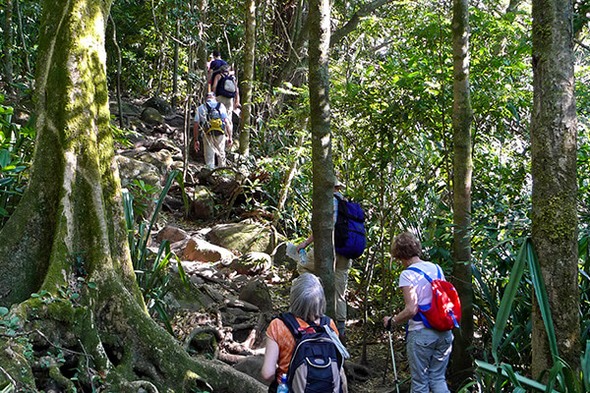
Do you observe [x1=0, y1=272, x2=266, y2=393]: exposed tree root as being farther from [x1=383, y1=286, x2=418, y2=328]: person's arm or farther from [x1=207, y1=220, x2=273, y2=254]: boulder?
[x1=207, y1=220, x2=273, y2=254]: boulder

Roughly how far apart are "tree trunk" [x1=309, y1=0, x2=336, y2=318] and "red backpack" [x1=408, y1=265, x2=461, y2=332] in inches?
41.3

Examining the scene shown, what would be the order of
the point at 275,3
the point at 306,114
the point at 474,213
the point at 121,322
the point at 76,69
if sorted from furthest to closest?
the point at 275,3 < the point at 306,114 < the point at 474,213 < the point at 76,69 < the point at 121,322

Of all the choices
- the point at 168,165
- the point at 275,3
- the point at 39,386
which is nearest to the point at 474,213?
the point at 39,386

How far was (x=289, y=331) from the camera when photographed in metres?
3.56

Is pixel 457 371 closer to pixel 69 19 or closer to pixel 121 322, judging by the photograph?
pixel 121 322

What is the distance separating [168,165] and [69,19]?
7.37 meters

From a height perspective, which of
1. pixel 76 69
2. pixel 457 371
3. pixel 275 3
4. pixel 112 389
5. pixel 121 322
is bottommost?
pixel 457 371

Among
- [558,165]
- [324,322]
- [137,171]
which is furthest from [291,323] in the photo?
[137,171]

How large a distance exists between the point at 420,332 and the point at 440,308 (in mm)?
260

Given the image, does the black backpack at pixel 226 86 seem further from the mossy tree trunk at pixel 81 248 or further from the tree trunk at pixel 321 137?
the mossy tree trunk at pixel 81 248

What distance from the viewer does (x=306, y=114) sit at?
9.56 metres

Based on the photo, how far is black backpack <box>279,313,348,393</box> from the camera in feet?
11.3

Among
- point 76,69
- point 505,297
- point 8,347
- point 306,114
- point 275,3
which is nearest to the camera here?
point 505,297

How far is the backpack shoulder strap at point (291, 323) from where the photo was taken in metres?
3.54
